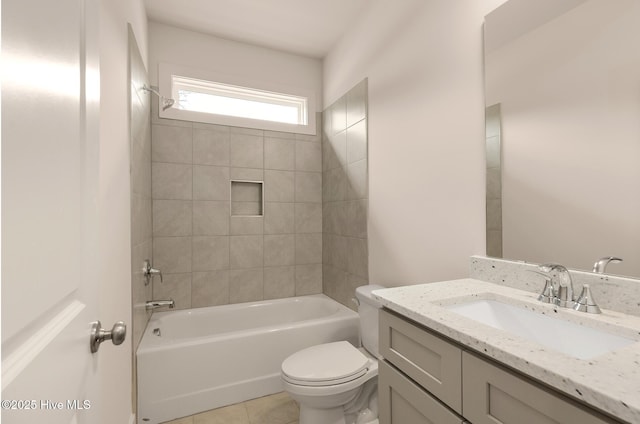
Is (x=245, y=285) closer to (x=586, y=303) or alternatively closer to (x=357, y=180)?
(x=357, y=180)

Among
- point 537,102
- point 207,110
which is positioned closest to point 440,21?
point 537,102

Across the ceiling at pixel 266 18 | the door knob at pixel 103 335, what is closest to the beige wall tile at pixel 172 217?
the ceiling at pixel 266 18

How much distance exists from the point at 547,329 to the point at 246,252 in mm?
2226

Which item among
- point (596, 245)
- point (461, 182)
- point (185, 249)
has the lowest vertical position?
point (185, 249)

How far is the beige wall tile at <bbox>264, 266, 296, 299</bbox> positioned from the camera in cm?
271

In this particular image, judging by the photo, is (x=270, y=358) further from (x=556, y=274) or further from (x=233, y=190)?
(x=556, y=274)

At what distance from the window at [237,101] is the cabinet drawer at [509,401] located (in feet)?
8.49

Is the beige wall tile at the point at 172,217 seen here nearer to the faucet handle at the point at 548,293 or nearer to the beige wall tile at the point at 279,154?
the beige wall tile at the point at 279,154

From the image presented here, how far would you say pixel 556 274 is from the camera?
0.98 m

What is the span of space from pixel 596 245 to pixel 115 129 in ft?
6.54

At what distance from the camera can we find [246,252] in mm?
2637

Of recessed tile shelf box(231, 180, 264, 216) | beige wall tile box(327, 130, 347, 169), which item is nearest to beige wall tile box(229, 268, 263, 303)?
recessed tile shelf box(231, 180, 264, 216)

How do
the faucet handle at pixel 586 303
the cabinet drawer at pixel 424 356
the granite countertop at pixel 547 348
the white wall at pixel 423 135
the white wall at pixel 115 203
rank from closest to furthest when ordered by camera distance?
the granite countertop at pixel 547 348 → the cabinet drawer at pixel 424 356 → the faucet handle at pixel 586 303 → the white wall at pixel 115 203 → the white wall at pixel 423 135

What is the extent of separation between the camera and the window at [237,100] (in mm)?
2426
